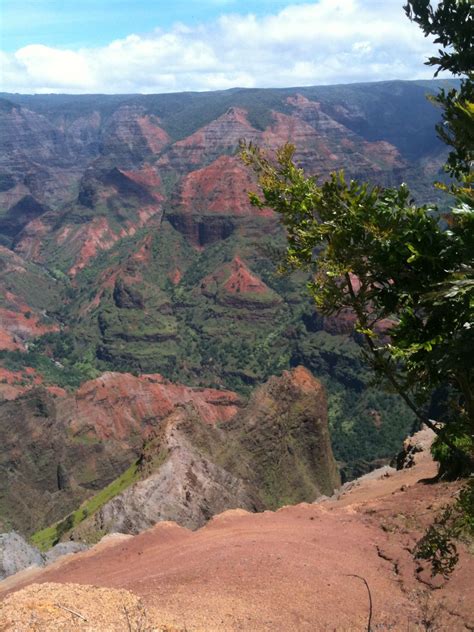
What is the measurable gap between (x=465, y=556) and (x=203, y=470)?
25.0 metres

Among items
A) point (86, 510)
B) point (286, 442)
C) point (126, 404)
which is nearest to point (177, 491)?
point (86, 510)

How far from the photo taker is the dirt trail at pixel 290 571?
14078 millimetres

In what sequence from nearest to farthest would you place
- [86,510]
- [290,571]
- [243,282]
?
[290,571] < [86,510] < [243,282]

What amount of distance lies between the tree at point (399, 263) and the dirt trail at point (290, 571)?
713 centimetres

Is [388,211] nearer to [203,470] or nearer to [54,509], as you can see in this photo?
[203,470]

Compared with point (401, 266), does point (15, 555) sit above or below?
below

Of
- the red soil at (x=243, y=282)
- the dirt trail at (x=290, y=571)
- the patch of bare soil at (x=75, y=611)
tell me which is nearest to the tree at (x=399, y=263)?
the patch of bare soil at (x=75, y=611)

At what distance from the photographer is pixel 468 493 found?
8.84 metres

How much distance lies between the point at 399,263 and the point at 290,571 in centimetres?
1168

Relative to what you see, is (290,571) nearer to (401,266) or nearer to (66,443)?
(401,266)

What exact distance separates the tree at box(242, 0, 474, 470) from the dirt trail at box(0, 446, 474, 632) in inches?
281

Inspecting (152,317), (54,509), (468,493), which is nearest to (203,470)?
(54,509)

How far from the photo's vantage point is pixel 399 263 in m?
8.28

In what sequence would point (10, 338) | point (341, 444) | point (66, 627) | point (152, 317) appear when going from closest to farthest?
point (66, 627) < point (341, 444) < point (10, 338) < point (152, 317)
